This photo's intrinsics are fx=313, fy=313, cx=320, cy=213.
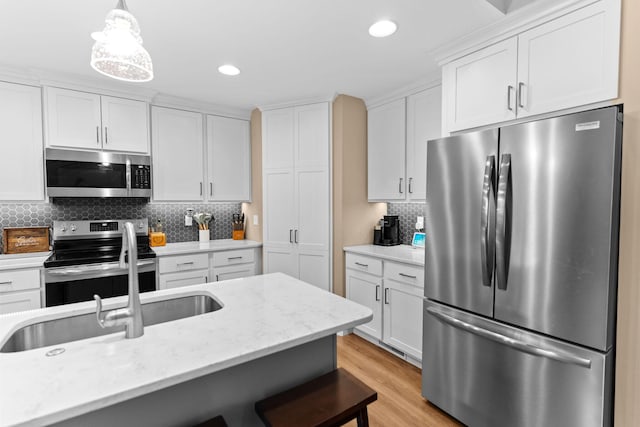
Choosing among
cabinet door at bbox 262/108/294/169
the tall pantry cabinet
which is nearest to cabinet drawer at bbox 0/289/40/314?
the tall pantry cabinet

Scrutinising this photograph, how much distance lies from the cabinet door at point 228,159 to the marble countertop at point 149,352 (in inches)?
93.3

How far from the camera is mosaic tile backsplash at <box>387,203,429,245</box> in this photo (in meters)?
3.32

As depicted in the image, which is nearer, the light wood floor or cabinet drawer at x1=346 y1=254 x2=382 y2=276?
the light wood floor

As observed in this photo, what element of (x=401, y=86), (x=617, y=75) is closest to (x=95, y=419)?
(x=617, y=75)

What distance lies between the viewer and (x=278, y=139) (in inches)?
139

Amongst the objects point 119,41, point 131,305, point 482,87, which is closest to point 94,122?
point 119,41

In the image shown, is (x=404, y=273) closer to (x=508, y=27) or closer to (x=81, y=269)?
(x=508, y=27)

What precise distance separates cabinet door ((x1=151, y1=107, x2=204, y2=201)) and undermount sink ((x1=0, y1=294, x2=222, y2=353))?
2.11 m

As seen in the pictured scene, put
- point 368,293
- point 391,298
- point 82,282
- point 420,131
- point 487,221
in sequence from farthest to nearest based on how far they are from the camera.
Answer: point 368,293 → point 420,131 → point 391,298 → point 82,282 → point 487,221

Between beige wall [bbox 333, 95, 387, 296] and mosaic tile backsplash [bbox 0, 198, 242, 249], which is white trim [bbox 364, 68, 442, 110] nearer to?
beige wall [bbox 333, 95, 387, 296]

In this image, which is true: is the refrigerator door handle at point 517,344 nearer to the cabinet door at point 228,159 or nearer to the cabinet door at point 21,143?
the cabinet door at point 228,159

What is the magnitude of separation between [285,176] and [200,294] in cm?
204

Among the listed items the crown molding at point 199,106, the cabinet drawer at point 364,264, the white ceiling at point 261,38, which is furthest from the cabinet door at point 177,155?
the cabinet drawer at point 364,264

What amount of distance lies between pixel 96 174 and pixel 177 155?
2.60 feet
